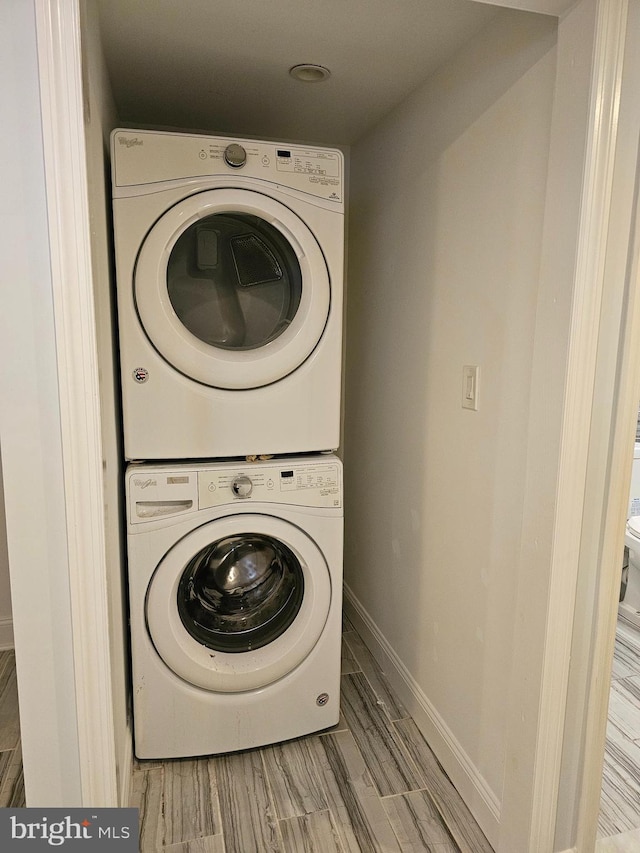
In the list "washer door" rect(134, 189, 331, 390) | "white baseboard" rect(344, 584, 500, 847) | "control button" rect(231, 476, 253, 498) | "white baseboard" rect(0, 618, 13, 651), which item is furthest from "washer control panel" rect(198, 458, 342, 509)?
"white baseboard" rect(0, 618, 13, 651)

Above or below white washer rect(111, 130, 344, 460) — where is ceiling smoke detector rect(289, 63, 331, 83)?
above

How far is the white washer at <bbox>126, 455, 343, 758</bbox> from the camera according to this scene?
1681 mm

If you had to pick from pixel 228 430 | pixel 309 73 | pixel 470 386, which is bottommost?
pixel 228 430

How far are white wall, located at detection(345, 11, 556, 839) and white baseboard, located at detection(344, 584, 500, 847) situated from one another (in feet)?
0.03

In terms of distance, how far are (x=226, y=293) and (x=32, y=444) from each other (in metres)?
0.87

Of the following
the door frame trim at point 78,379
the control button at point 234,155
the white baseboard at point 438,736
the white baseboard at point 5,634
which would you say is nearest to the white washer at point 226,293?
the control button at point 234,155

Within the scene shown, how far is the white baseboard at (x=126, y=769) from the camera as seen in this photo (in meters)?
1.49

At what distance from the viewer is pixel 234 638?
6.03ft

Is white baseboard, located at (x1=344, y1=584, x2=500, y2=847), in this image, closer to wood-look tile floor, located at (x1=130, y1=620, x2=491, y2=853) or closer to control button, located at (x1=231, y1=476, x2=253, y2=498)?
wood-look tile floor, located at (x1=130, y1=620, x2=491, y2=853)

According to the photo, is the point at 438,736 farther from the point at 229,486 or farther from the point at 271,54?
the point at 271,54

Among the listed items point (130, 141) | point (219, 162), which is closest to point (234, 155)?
point (219, 162)

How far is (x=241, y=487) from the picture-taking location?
5.61 feet

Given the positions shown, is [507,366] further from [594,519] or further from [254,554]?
[254,554]

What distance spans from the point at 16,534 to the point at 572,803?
1.35 m
